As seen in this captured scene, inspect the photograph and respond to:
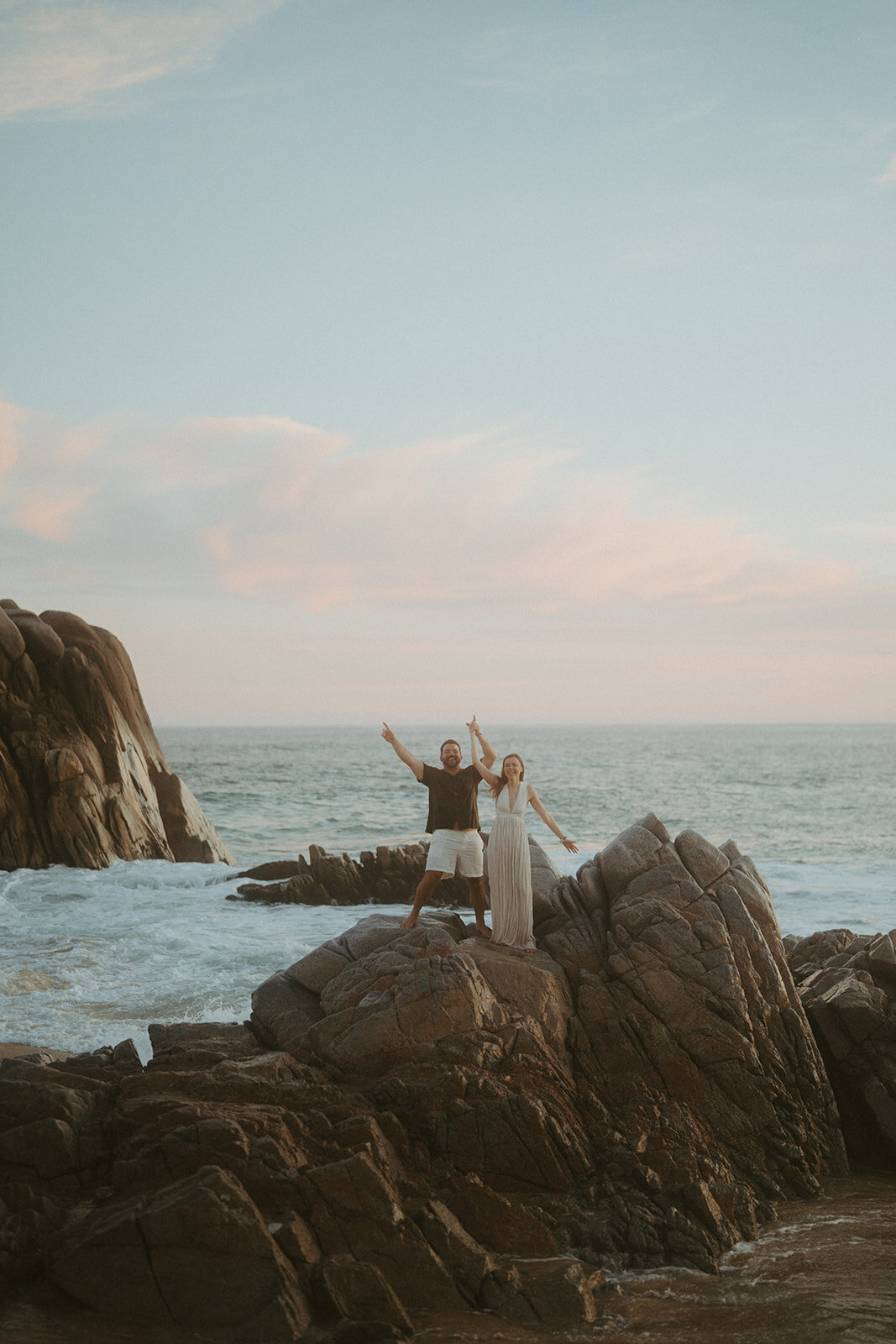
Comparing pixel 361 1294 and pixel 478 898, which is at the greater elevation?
pixel 478 898

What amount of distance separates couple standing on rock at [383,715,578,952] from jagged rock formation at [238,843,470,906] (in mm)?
9680

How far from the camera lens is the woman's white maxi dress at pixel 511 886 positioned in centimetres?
942

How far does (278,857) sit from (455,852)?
63.9ft

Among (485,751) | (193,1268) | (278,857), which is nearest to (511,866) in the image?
(485,751)

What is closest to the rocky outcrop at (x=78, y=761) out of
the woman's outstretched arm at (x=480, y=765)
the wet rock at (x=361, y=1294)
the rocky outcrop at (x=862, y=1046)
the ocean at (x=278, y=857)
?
the ocean at (x=278, y=857)

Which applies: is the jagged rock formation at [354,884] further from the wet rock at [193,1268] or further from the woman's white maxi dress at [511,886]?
the wet rock at [193,1268]

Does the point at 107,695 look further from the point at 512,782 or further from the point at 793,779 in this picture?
the point at 793,779

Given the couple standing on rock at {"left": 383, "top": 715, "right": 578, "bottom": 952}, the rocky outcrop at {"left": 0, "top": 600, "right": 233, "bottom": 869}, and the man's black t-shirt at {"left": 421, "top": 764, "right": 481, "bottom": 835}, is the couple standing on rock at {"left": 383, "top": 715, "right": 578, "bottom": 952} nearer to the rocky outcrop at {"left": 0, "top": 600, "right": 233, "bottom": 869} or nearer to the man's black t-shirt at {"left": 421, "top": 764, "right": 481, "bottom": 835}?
the man's black t-shirt at {"left": 421, "top": 764, "right": 481, "bottom": 835}

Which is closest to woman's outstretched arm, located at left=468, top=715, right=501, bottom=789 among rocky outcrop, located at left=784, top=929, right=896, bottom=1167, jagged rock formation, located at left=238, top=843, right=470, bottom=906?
rocky outcrop, located at left=784, top=929, right=896, bottom=1167

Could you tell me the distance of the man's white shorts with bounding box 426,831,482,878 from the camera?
10094 millimetres

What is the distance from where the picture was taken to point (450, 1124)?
709 centimetres

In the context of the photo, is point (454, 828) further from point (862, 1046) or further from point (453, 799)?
point (862, 1046)

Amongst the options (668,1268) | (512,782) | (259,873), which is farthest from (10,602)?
(668,1268)

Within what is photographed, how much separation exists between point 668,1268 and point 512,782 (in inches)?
175
